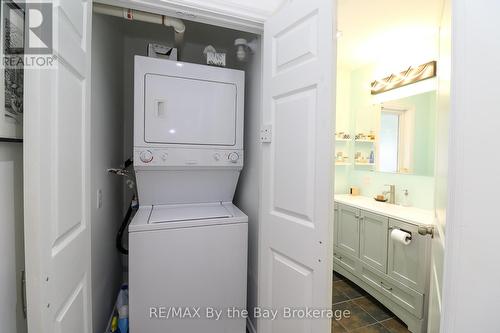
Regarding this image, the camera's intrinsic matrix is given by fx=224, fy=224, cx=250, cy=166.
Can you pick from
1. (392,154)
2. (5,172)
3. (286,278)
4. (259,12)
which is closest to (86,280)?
(5,172)

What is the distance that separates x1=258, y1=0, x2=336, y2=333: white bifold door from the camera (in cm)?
107

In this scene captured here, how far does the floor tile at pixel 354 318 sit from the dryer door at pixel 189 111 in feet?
6.20

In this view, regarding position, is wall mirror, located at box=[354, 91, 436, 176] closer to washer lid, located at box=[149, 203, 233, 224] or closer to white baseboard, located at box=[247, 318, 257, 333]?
washer lid, located at box=[149, 203, 233, 224]

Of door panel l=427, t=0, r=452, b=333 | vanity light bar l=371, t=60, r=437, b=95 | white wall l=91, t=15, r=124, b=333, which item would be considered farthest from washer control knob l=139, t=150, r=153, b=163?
vanity light bar l=371, t=60, r=437, b=95

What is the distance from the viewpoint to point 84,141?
1031 mm

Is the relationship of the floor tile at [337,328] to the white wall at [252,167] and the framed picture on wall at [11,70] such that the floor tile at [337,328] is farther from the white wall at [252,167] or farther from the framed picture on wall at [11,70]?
the framed picture on wall at [11,70]

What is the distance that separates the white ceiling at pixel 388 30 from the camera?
5.91 ft

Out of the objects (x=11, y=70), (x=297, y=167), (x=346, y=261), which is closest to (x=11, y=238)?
(x=11, y=70)

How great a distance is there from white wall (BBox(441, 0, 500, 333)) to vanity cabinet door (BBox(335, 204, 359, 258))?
187 centimetres

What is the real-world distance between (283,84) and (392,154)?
2.04 meters

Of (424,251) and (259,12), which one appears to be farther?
(424,251)

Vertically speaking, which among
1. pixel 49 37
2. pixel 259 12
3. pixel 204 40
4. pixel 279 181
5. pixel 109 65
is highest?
pixel 204 40

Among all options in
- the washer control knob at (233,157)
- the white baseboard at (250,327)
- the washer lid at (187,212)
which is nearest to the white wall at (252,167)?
the white baseboard at (250,327)

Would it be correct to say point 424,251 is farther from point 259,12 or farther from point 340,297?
point 259,12
